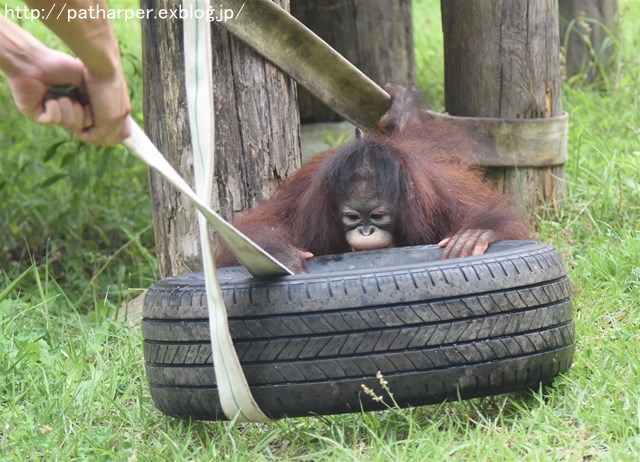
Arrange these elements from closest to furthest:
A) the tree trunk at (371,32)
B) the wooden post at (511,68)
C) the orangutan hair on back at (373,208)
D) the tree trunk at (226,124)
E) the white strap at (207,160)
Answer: the white strap at (207,160)
the orangutan hair on back at (373,208)
the tree trunk at (226,124)
the wooden post at (511,68)
the tree trunk at (371,32)

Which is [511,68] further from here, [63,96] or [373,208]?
[63,96]

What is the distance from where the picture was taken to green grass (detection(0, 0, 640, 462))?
92.4 inches

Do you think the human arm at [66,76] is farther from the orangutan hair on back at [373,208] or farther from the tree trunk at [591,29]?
the tree trunk at [591,29]

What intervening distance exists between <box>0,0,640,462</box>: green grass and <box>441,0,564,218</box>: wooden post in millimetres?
223

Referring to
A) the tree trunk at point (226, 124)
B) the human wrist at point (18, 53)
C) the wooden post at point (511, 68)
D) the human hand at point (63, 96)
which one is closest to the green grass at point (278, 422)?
the wooden post at point (511, 68)

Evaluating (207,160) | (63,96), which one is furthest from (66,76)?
(207,160)

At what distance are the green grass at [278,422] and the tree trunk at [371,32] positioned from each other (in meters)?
1.06

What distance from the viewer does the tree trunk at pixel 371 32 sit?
580 centimetres

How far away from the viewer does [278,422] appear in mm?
2605

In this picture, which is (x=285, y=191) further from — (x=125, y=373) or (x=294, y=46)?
(x=125, y=373)

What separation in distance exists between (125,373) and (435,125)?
60.0 inches

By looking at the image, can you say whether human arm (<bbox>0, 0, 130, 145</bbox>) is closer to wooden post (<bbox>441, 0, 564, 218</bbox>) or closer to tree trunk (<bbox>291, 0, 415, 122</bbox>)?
wooden post (<bbox>441, 0, 564, 218</bbox>)

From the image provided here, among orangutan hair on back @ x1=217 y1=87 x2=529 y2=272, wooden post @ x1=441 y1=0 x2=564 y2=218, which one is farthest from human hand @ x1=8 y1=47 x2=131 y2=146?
wooden post @ x1=441 y1=0 x2=564 y2=218

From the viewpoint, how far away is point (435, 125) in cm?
383
